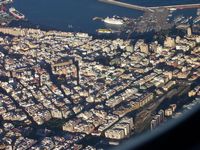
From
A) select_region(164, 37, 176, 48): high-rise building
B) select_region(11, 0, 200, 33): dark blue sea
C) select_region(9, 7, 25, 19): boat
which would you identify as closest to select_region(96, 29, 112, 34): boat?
select_region(11, 0, 200, 33): dark blue sea

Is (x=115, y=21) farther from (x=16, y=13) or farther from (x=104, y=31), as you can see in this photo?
(x=16, y=13)

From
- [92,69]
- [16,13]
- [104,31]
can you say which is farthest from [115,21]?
[92,69]

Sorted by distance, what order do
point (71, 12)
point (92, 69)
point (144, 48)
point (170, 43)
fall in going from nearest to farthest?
1. point (92, 69)
2. point (144, 48)
3. point (170, 43)
4. point (71, 12)

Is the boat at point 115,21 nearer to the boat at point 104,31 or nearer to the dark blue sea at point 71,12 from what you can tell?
the dark blue sea at point 71,12

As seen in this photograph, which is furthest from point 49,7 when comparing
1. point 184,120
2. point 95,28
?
point 184,120

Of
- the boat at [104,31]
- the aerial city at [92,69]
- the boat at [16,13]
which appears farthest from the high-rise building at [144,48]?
the boat at [16,13]

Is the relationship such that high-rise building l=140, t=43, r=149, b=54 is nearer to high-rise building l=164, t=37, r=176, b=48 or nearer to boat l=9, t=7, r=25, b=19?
high-rise building l=164, t=37, r=176, b=48
